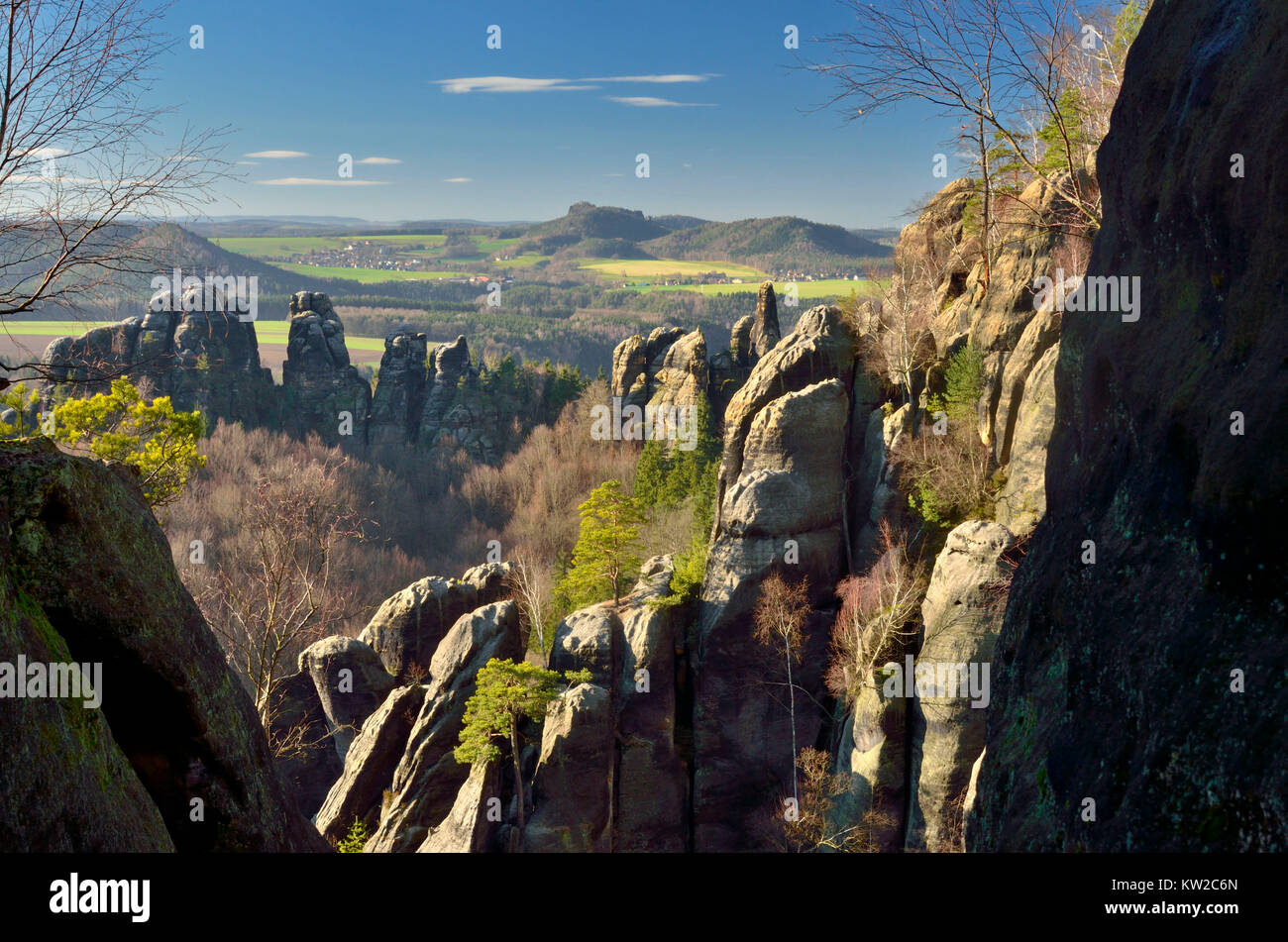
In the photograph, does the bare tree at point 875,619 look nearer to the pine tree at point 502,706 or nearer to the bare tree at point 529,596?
the pine tree at point 502,706

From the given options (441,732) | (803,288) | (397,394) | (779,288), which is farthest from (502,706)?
(779,288)

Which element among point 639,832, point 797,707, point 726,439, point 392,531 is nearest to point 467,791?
point 639,832

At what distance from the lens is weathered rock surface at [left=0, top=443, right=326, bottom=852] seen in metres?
4.18

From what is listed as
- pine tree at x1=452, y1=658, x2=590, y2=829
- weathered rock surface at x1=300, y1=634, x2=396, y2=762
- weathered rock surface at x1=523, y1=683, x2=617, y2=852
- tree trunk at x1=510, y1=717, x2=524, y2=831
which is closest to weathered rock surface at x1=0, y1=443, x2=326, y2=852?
pine tree at x1=452, y1=658, x2=590, y2=829

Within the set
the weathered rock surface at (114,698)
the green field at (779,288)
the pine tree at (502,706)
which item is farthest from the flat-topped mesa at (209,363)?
the weathered rock surface at (114,698)

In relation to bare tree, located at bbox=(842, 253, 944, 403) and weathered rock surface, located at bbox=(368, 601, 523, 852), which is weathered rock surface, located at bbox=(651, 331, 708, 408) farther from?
weathered rock surface, located at bbox=(368, 601, 523, 852)

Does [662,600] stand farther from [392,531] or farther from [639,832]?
[392,531]

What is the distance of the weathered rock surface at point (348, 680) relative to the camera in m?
30.0

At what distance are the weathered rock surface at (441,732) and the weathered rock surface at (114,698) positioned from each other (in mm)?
18285

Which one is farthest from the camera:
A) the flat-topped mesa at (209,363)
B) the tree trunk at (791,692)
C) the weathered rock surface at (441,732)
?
the flat-topped mesa at (209,363)

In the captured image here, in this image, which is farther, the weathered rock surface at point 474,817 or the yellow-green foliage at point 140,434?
the weathered rock surface at point 474,817

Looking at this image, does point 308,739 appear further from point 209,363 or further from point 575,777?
point 209,363

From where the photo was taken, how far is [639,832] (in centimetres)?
2519
